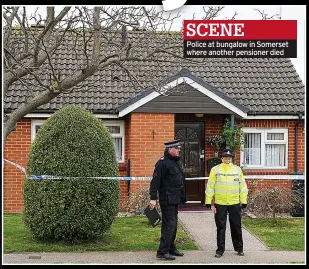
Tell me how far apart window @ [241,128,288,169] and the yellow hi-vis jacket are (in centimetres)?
552

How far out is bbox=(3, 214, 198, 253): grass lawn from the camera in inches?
363

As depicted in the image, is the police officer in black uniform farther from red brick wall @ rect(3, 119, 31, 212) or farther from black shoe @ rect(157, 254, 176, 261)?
red brick wall @ rect(3, 119, 31, 212)

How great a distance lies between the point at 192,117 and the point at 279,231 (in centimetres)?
438

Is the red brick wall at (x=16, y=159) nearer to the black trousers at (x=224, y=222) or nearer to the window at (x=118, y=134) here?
the window at (x=118, y=134)

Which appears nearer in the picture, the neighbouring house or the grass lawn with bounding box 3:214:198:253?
the grass lawn with bounding box 3:214:198:253

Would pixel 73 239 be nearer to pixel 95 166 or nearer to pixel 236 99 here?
pixel 95 166

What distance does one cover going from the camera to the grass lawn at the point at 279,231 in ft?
32.0

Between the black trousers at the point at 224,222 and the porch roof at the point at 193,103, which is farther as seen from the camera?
the porch roof at the point at 193,103

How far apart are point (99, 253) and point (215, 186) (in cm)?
209

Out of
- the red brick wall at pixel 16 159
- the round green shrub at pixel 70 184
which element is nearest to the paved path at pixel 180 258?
the round green shrub at pixel 70 184


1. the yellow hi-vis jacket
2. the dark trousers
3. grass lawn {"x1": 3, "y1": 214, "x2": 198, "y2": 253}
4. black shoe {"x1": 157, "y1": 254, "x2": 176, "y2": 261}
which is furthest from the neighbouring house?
black shoe {"x1": 157, "y1": 254, "x2": 176, "y2": 261}

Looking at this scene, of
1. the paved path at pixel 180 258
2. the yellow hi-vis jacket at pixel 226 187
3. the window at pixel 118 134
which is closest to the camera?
the paved path at pixel 180 258

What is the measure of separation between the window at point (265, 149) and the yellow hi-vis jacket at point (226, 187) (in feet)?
18.1

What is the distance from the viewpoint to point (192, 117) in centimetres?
1448
